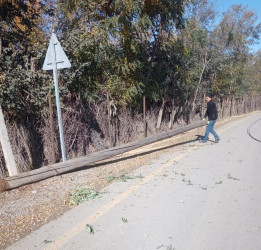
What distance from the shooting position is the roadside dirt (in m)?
3.47

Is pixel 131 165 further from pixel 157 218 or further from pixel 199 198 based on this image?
pixel 157 218

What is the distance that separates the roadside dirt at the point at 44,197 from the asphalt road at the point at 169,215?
0.69ft

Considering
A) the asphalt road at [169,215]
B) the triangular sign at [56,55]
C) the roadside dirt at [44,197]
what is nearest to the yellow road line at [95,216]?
the asphalt road at [169,215]

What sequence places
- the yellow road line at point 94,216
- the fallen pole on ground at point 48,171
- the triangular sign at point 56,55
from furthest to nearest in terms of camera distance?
the triangular sign at point 56,55, the fallen pole on ground at point 48,171, the yellow road line at point 94,216

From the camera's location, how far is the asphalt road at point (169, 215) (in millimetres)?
3062

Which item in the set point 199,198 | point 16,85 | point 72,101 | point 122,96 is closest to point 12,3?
point 16,85

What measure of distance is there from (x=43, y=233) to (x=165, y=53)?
1114 cm

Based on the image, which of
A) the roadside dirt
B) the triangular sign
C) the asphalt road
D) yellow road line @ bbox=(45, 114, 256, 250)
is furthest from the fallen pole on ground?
the triangular sign

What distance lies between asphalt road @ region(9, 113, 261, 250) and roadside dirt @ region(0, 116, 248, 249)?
211 mm

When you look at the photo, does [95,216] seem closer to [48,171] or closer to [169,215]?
[169,215]

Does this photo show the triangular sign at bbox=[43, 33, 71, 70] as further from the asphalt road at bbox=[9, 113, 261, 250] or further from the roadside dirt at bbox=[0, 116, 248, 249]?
the asphalt road at bbox=[9, 113, 261, 250]

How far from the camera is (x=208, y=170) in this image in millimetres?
5957

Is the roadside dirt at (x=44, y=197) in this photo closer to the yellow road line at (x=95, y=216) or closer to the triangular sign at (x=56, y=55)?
the yellow road line at (x=95, y=216)

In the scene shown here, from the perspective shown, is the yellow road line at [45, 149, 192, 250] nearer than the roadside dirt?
Yes
